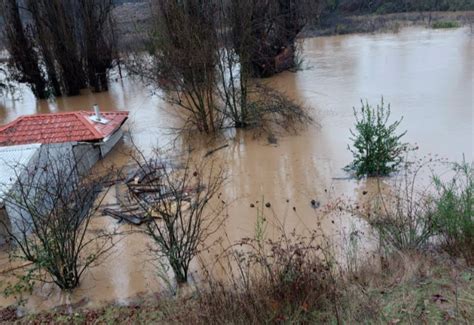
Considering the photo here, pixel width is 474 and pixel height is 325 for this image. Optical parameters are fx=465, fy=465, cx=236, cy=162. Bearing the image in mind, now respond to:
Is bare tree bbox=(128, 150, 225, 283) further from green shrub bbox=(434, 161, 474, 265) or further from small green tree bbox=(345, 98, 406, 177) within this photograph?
green shrub bbox=(434, 161, 474, 265)

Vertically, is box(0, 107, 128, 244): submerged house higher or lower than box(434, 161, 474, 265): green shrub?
higher

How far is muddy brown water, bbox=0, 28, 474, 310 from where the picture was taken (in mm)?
6824

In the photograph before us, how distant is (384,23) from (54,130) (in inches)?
1207

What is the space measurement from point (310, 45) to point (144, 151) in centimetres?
1874

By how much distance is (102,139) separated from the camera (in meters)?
10.5

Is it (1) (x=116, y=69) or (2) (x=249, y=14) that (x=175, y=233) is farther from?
(1) (x=116, y=69)

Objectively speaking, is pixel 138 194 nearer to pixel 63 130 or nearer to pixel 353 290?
pixel 63 130

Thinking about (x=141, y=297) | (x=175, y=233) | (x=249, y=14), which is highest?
(x=249, y=14)

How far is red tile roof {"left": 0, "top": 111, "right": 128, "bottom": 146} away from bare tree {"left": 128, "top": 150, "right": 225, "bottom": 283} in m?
1.69

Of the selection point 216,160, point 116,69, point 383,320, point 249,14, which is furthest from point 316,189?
point 116,69

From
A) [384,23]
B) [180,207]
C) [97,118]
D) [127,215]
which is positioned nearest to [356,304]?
[180,207]

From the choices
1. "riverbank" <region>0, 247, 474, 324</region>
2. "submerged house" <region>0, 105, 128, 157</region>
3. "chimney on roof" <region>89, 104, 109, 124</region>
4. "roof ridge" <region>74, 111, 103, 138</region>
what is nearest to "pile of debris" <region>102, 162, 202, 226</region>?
"roof ridge" <region>74, 111, 103, 138</region>

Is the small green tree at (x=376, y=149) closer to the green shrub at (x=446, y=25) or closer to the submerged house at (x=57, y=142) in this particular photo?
the submerged house at (x=57, y=142)

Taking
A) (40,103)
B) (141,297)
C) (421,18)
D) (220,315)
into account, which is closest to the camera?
(220,315)
